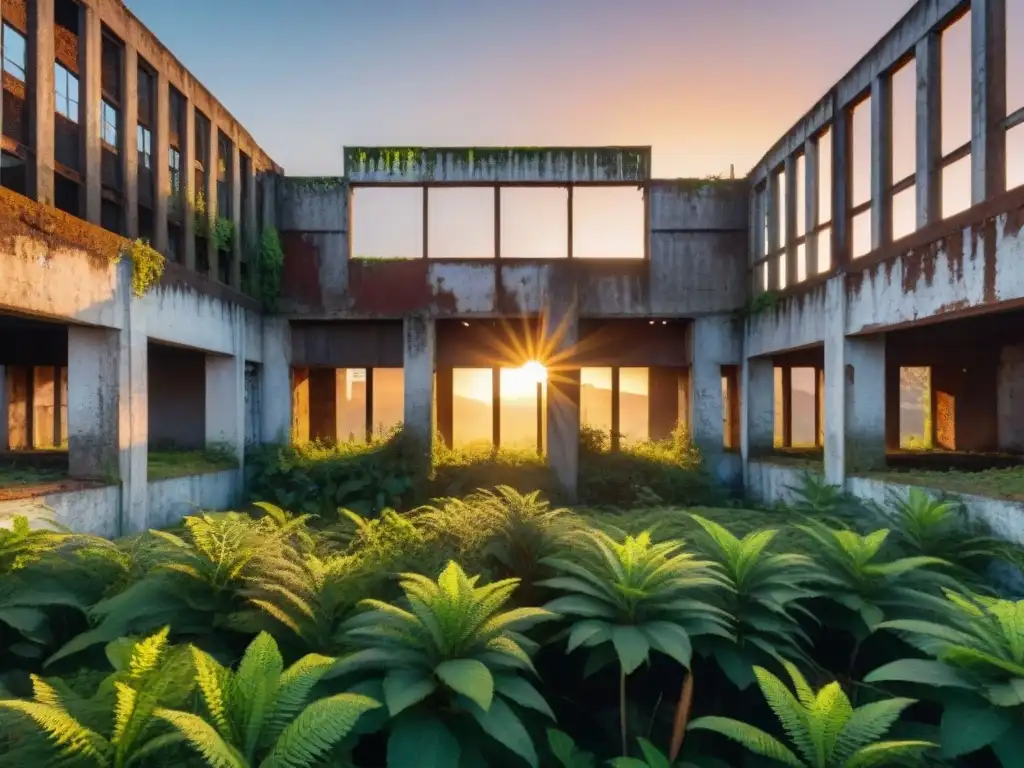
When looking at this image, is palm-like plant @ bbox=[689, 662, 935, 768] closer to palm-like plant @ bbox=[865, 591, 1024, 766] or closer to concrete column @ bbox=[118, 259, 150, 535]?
palm-like plant @ bbox=[865, 591, 1024, 766]

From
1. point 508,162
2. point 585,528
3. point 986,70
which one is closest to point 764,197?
point 508,162

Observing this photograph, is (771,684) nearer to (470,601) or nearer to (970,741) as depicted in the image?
(970,741)

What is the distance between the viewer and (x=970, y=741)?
2959mm

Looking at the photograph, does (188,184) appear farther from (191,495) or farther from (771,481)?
(771,481)

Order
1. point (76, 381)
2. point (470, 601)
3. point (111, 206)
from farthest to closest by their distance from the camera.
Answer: point (111, 206)
point (76, 381)
point (470, 601)

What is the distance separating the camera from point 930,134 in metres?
7.74

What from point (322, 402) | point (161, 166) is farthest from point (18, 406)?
point (161, 166)

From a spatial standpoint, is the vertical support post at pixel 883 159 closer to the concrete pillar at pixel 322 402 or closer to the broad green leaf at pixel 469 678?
the broad green leaf at pixel 469 678

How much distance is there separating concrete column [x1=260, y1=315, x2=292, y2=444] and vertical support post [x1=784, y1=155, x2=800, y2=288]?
33.7 feet

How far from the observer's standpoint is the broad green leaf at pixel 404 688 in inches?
107

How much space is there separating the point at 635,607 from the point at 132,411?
7816mm

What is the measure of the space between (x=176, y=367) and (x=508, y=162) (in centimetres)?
838

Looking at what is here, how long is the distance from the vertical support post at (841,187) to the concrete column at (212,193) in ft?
34.5

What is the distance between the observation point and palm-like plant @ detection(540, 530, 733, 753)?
337cm
